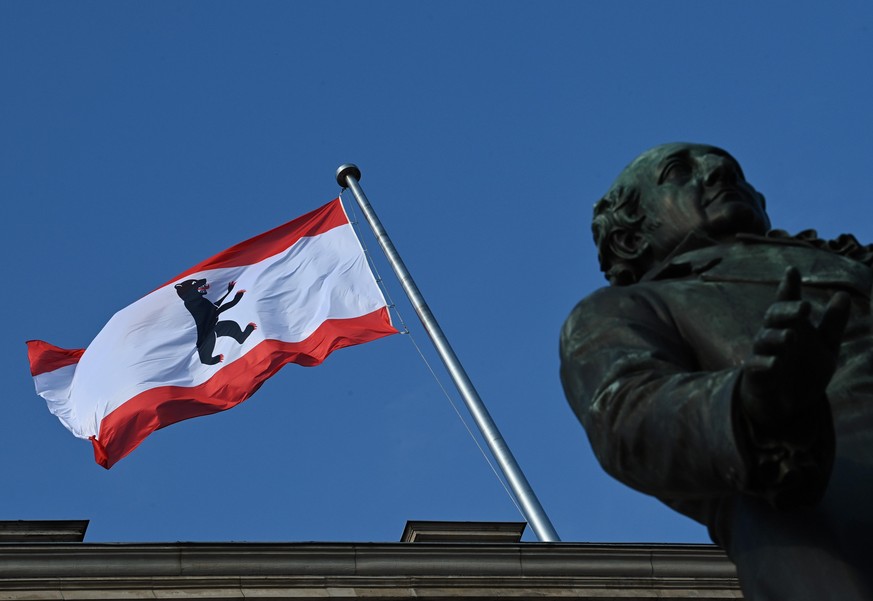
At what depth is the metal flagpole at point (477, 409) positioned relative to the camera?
54.6 feet

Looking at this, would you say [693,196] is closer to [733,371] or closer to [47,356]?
[733,371]

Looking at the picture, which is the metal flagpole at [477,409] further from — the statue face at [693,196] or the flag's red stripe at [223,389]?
the statue face at [693,196]

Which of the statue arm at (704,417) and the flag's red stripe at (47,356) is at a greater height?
the flag's red stripe at (47,356)

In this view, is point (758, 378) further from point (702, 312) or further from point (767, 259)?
point (767, 259)

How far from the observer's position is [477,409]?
1741cm

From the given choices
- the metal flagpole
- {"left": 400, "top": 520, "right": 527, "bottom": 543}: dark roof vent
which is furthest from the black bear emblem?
{"left": 400, "top": 520, "right": 527, "bottom": 543}: dark roof vent

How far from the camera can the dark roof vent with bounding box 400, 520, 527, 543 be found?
18.5m

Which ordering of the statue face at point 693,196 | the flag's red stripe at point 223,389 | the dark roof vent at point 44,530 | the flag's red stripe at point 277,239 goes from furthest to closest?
the flag's red stripe at point 277,239, the dark roof vent at point 44,530, the flag's red stripe at point 223,389, the statue face at point 693,196

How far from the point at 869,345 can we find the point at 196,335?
15697 millimetres

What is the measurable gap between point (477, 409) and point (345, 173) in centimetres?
572

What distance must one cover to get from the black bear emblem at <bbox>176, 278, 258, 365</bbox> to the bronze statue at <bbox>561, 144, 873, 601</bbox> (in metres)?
14.6

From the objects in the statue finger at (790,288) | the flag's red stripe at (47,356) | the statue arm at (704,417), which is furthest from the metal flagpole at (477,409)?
the statue finger at (790,288)

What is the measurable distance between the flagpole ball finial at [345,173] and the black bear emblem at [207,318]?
3.71 meters

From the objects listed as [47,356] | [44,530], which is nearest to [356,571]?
[44,530]
